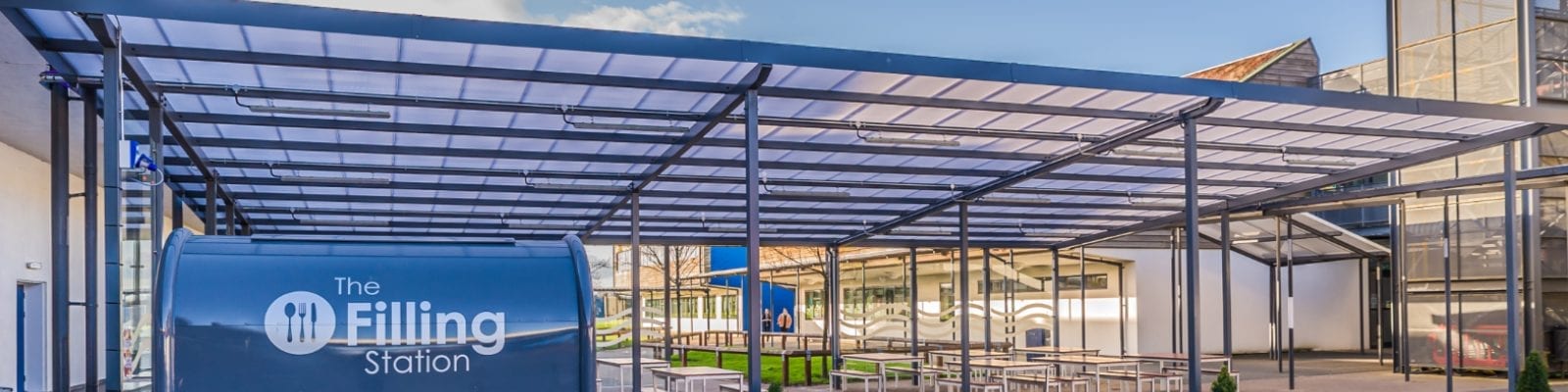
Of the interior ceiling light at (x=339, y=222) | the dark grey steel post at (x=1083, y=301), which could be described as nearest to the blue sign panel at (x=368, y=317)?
the interior ceiling light at (x=339, y=222)

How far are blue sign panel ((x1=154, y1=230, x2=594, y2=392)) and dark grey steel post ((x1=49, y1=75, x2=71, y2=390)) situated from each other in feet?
11.3

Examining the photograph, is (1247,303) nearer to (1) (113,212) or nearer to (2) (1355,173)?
(2) (1355,173)

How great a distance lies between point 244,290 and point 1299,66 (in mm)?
37026

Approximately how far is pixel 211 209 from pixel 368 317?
10.3 meters

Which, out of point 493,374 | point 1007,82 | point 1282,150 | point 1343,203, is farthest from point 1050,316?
point 493,374

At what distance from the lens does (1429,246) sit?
96.2ft

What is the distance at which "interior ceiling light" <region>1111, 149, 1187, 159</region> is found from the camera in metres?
17.4

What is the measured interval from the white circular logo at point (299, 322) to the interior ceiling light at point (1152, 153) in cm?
1197

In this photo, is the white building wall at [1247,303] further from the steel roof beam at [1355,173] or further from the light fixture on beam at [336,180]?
the light fixture on beam at [336,180]

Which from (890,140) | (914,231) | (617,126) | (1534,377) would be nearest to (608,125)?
(617,126)

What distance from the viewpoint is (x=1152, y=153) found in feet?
58.2

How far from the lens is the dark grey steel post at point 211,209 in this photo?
16.7 m

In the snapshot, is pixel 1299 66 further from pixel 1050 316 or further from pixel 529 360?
pixel 529 360

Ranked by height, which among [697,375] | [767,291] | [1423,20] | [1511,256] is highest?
[1423,20]
